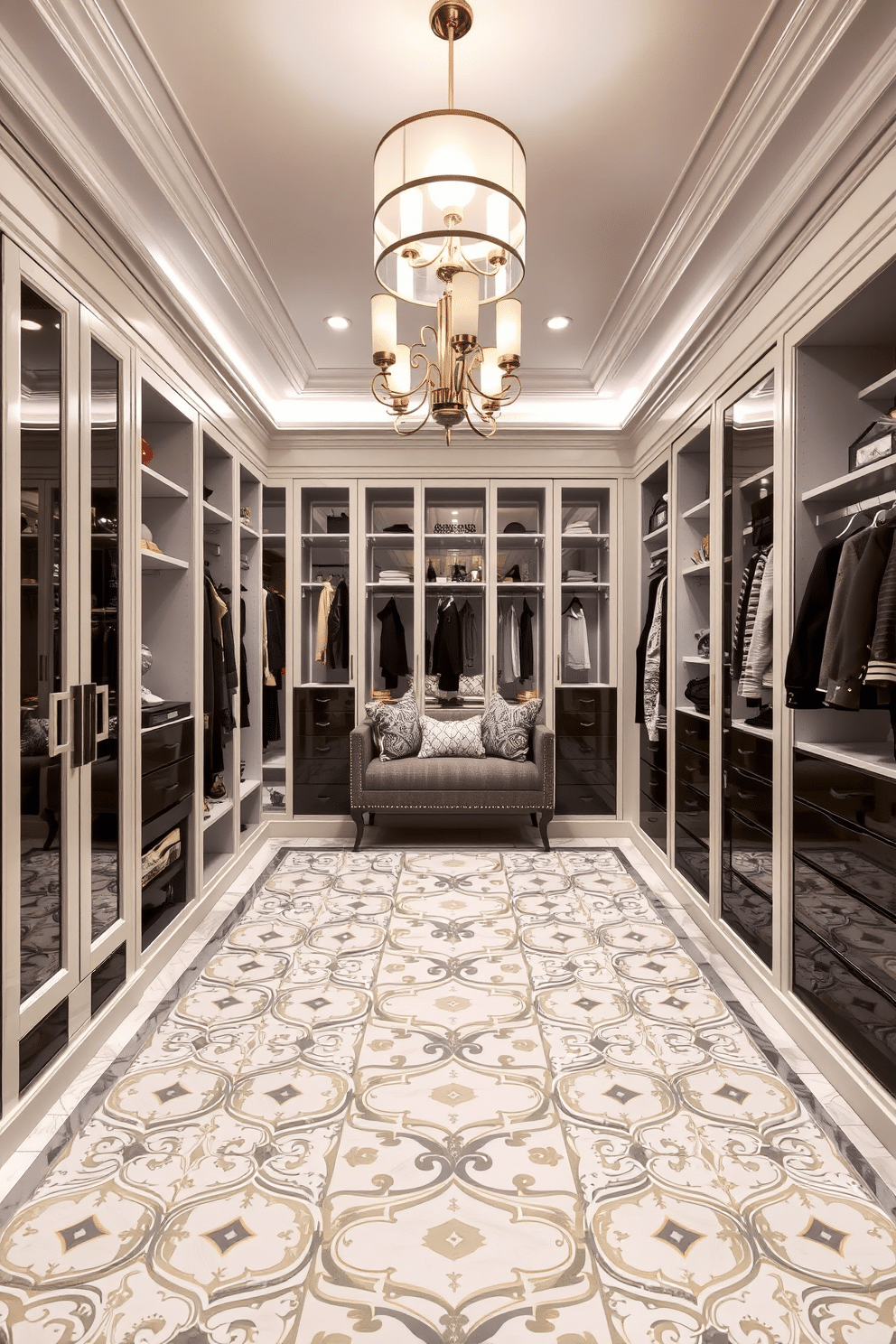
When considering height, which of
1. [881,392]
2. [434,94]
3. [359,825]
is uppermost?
[434,94]

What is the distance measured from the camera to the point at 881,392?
2.33 metres

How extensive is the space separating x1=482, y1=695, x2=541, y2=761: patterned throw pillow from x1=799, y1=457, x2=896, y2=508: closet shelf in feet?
8.41

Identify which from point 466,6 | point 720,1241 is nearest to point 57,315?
point 466,6

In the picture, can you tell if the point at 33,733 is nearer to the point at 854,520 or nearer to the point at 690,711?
the point at 854,520

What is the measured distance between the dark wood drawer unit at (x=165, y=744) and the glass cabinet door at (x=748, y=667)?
2.32 metres

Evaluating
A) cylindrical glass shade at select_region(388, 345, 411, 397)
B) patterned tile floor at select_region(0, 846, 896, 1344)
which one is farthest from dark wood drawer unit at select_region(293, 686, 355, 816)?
cylindrical glass shade at select_region(388, 345, 411, 397)

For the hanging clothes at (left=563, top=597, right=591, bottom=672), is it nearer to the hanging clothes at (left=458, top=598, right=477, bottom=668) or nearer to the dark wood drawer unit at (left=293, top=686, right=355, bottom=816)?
the hanging clothes at (left=458, top=598, right=477, bottom=668)

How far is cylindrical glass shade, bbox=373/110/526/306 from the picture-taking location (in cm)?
180

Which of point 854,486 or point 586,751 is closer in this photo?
point 854,486

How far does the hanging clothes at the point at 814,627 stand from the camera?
225 cm

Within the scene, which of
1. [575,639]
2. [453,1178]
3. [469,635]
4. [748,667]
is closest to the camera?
[453,1178]

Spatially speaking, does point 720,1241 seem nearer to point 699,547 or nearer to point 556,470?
point 699,547

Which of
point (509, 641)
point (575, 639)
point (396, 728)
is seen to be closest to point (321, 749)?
point (396, 728)

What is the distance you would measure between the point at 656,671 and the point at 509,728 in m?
1.06
